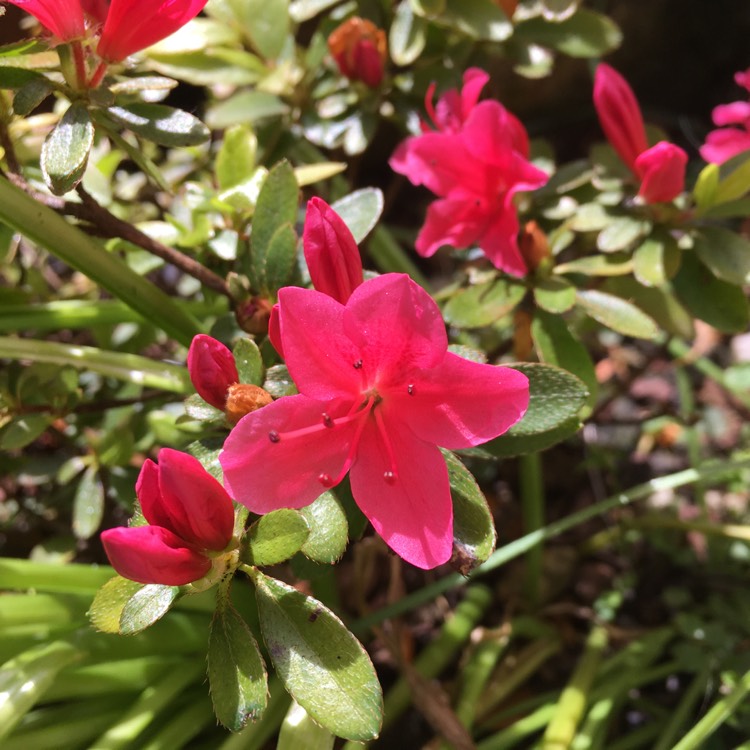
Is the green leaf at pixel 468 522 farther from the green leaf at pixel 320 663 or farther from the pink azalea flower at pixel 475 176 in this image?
the pink azalea flower at pixel 475 176

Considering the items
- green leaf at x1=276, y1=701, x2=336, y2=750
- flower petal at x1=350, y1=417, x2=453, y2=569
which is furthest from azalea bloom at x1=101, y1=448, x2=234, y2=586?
green leaf at x1=276, y1=701, x2=336, y2=750

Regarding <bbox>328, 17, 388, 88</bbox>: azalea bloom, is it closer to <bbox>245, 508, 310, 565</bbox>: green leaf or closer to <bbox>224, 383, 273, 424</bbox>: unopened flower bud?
<bbox>224, 383, 273, 424</bbox>: unopened flower bud

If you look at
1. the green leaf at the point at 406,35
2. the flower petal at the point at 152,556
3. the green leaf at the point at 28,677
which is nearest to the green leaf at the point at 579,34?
the green leaf at the point at 406,35

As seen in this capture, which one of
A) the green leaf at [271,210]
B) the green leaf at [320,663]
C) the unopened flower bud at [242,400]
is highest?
the green leaf at [271,210]

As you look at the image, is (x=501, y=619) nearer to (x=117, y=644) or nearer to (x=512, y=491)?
(x=512, y=491)

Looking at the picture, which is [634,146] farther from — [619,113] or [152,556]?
[152,556]

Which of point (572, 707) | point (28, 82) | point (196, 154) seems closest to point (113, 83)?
point (28, 82)
